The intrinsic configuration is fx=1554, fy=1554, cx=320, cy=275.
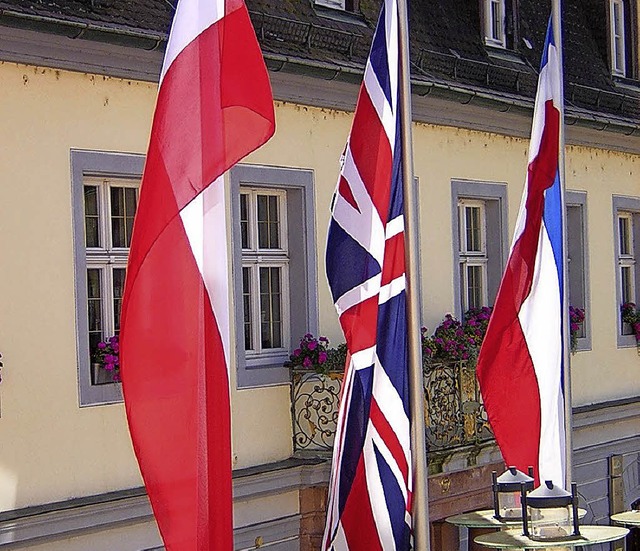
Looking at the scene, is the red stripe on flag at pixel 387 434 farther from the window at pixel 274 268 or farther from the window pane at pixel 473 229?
the window pane at pixel 473 229

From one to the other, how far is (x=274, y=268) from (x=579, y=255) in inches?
230

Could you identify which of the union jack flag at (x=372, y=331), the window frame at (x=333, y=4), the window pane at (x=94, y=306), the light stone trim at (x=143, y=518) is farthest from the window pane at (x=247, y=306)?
the union jack flag at (x=372, y=331)

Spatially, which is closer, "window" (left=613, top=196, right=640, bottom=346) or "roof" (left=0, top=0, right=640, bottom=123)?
"roof" (left=0, top=0, right=640, bottom=123)

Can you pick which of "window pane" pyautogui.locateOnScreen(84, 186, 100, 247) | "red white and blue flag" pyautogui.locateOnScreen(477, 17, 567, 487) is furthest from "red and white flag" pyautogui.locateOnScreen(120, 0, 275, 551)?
"window pane" pyautogui.locateOnScreen(84, 186, 100, 247)

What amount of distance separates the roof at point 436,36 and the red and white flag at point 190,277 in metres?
3.85

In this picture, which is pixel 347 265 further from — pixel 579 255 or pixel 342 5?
pixel 579 255

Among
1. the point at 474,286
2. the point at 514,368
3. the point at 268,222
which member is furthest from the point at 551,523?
the point at 474,286

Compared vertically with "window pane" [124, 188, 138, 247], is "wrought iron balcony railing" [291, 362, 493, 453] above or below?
below

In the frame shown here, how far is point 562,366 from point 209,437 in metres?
4.40

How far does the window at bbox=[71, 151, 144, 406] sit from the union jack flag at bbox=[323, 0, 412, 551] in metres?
3.19

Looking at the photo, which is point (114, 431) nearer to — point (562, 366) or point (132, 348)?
point (562, 366)

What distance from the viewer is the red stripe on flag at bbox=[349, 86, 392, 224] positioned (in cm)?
850

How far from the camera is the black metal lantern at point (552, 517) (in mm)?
7344

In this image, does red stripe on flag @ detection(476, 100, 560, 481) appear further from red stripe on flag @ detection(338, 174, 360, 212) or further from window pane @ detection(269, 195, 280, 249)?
window pane @ detection(269, 195, 280, 249)
